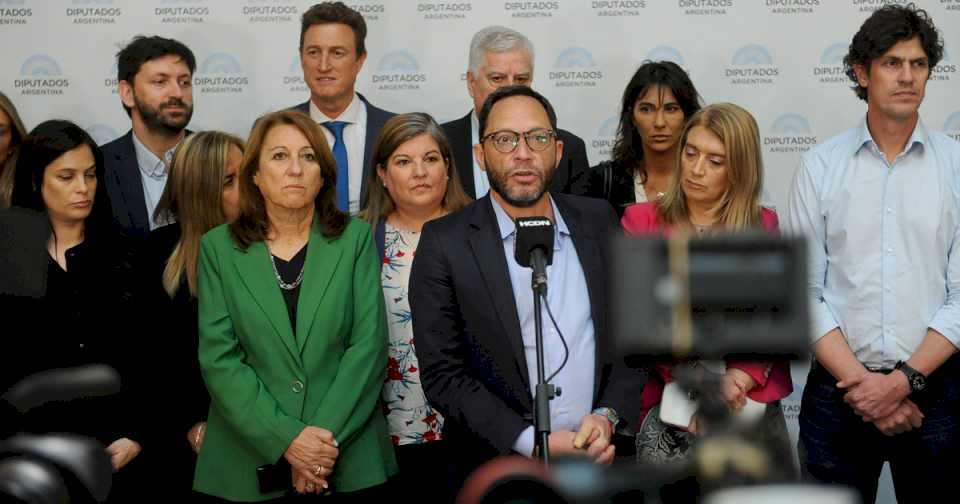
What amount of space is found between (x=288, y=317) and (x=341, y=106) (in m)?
1.67

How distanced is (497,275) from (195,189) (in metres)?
1.40

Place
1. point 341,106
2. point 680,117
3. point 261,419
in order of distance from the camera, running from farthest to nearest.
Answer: point 341,106 < point 680,117 < point 261,419

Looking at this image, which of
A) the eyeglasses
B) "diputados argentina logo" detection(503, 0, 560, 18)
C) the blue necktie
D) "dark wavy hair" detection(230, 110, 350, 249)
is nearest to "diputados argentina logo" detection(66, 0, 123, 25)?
the blue necktie

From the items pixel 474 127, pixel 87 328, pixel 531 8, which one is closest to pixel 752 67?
pixel 531 8

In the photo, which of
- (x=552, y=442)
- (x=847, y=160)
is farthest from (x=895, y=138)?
(x=552, y=442)

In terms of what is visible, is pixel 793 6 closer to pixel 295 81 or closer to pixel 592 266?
pixel 295 81

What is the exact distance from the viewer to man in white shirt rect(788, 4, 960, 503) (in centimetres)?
392

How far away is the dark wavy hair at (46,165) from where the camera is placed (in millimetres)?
4055

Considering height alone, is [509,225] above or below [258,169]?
below

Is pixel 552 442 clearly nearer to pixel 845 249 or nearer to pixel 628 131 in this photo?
pixel 845 249

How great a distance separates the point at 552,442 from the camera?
126 inches

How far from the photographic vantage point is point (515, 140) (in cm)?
351

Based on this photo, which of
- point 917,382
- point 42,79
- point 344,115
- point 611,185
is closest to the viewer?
point 917,382

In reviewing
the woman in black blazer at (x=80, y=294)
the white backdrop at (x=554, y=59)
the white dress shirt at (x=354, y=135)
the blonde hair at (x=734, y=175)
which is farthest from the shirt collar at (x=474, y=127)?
the woman in black blazer at (x=80, y=294)
